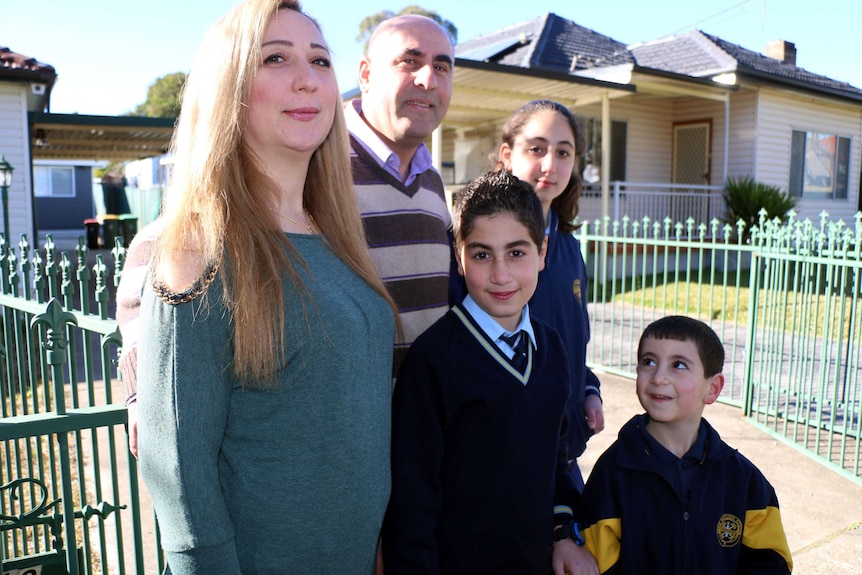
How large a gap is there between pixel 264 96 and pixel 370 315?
21.3 inches

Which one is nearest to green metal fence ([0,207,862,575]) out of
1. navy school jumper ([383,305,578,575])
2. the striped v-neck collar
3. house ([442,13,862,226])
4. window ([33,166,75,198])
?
navy school jumper ([383,305,578,575])

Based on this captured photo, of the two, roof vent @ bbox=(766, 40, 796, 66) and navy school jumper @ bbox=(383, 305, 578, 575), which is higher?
roof vent @ bbox=(766, 40, 796, 66)

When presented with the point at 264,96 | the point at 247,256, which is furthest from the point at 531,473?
the point at 264,96

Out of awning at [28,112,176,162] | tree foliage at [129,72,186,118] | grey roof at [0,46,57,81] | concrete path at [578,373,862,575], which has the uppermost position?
tree foliage at [129,72,186,118]

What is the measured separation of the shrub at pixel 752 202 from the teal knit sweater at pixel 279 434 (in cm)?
1450

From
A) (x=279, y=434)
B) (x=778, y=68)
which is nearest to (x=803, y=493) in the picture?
(x=279, y=434)

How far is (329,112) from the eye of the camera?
5.34 ft

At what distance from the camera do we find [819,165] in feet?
59.7

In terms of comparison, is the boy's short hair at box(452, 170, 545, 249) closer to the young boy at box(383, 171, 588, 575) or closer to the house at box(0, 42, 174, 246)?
the young boy at box(383, 171, 588, 575)

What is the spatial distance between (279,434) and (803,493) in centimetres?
440

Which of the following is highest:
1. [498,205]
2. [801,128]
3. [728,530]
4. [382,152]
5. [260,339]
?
[801,128]

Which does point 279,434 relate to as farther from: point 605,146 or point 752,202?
point 752,202

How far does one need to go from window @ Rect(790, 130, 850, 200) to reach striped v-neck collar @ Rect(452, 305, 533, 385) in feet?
57.9

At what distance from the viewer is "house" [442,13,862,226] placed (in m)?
14.3
